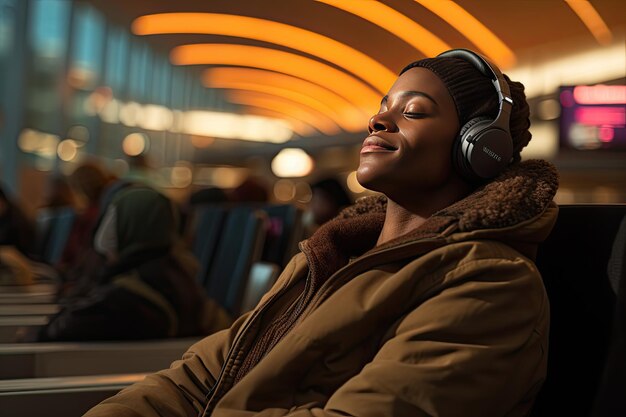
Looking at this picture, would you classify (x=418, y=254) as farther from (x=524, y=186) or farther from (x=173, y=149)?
(x=173, y=149)

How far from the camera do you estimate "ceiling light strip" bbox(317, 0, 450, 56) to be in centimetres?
356

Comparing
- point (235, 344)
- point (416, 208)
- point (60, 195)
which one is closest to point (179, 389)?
point (235, 344)

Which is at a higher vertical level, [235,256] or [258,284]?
[235,256]

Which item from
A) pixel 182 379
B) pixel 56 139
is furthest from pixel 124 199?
pixel 56 139

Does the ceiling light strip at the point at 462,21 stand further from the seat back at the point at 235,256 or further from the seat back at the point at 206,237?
the seat back at the point at 206,237

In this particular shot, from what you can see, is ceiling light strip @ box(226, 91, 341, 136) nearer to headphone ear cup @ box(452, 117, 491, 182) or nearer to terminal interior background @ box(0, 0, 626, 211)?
terminal interior background @ box(0, 0, 626, 211)

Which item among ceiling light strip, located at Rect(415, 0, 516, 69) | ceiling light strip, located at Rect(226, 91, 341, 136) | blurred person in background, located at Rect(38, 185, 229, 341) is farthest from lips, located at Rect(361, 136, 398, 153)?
ceiling light strip, located at Rect(226, 91, 341, 136)

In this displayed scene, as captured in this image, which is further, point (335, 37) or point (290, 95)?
point (290, 95)

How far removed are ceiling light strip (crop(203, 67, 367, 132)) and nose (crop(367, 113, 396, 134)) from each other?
26200 millimetres

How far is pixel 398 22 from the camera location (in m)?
3.99

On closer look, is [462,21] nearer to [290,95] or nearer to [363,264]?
[363,264]

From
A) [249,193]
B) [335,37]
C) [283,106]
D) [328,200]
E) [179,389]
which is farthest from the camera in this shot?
[283,106]

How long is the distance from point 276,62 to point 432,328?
84.0ft

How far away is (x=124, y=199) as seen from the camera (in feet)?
12.1
